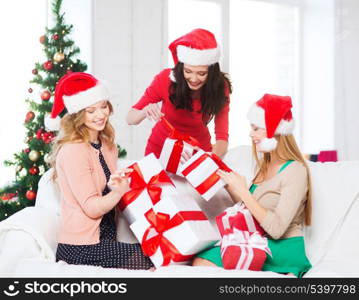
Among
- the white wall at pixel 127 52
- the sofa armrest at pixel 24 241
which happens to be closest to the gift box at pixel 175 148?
the sofa armrest at pixel 24 241

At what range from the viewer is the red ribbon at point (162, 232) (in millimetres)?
2305

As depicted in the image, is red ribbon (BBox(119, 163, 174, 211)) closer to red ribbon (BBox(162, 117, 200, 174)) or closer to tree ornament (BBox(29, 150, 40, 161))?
red ribbon (BBox(162, 117, 200, 174))

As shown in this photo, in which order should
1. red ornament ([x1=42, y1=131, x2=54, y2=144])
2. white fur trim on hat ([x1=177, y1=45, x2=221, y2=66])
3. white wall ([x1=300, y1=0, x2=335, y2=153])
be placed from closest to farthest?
white fur trim on hat ([x1=177, y1=45, x2=221, y2=66])
red ornament ([x1=42, y1=131, x2=54, y2=144])
white wall ([x1=300, y1=0, x2=335, y2=153])

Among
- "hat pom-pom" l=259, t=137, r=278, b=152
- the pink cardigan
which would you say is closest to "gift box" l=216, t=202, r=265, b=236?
"hat pom-pom" l=259, t=137, r=278, b=152

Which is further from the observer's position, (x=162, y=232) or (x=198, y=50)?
(x=198, y=50)

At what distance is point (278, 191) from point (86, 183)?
797mm

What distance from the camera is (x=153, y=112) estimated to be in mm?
A: 2676

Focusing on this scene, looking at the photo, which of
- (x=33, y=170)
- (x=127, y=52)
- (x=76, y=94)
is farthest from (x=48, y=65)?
(x=76, y=94)

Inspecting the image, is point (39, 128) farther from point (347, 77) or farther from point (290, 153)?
point (347, 77)

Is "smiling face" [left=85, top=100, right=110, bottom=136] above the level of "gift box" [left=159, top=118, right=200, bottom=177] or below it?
above

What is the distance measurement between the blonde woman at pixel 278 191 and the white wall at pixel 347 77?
3731 millimetres

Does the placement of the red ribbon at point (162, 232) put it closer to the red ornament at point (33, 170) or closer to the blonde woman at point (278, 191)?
the blonde woman at point (278, 191)

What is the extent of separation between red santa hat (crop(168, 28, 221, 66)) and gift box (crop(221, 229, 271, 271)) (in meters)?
0.89

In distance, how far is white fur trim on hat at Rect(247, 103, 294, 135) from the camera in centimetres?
230
